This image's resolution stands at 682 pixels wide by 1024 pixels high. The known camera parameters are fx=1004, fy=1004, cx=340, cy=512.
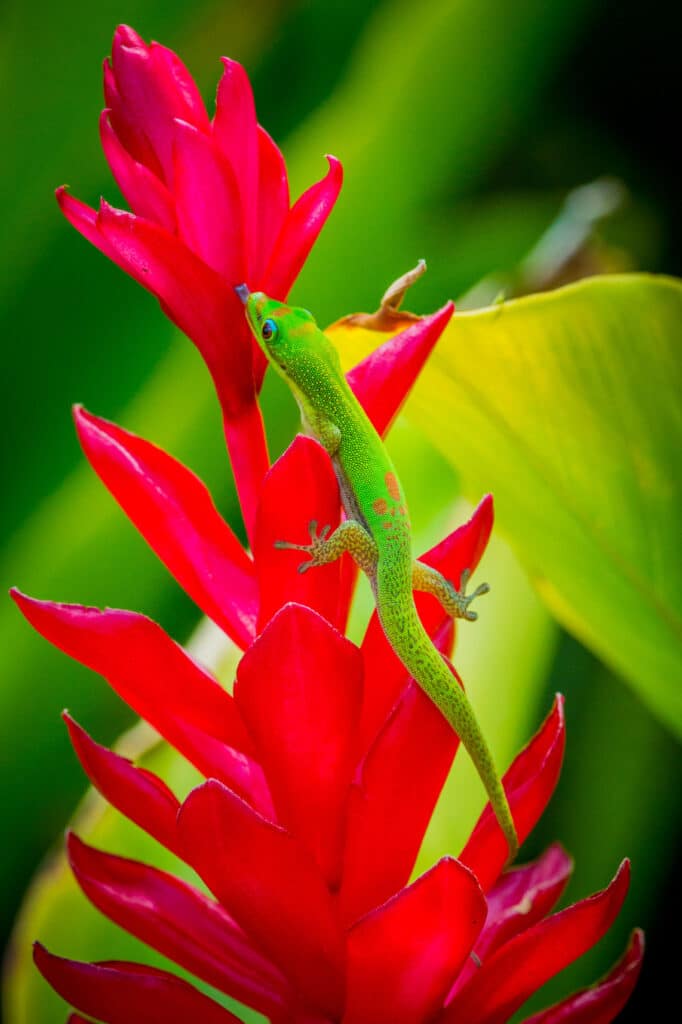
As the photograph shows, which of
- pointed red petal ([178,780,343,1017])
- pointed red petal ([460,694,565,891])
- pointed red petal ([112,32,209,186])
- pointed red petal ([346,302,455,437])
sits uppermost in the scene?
pointed red petal ([112,32,209,186])

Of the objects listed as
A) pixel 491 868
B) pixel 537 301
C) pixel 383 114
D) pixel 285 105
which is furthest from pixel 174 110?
pixel 285 105

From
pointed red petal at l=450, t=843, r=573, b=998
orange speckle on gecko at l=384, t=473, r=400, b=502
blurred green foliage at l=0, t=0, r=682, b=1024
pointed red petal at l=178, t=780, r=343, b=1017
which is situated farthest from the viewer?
blurred green foliage at l=0, t=0, r=682, b=1024

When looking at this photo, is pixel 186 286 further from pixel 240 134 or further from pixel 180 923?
pixel 180 923

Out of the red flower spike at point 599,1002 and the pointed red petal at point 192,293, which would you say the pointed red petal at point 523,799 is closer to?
the red flower spike at point 599,1002

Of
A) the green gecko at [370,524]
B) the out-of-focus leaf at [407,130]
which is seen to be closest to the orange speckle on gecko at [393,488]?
the green gecko at [370,524]

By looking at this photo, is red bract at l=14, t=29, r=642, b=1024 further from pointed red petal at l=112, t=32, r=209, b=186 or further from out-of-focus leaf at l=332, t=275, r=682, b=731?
out-of-focus leaf at l=332, t=275, r=682, b=731

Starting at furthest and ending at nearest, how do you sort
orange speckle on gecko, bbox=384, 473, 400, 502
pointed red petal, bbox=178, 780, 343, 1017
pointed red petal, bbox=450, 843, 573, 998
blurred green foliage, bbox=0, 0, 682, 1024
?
blurred green foliage, bbox=0, 0, 682, 1024
orange speckle on gecko, bbox=384, 473, 400, 502
pointed red petal, bbox=450, 843, 573, 998
pointed red petal, bbox=178, 780, 343, 1017

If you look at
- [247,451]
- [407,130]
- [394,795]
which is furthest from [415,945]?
[407,130]

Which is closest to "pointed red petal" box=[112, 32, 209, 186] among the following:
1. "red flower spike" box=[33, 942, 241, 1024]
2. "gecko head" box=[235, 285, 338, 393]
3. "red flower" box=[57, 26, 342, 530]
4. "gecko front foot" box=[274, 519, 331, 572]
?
"red flower" box=[57, 26, 342, 530]
